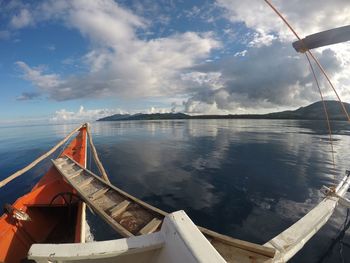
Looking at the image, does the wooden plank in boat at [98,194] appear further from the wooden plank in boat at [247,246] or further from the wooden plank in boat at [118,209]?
the wooden plank in boat at [247,246]

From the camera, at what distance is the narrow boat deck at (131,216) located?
384 cm

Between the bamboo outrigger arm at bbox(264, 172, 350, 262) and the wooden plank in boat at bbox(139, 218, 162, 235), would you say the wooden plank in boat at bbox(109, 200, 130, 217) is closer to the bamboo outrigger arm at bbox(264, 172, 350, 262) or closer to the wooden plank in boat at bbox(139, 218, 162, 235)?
the wooden plank in boat at bbox(139, 218, 162, 235)

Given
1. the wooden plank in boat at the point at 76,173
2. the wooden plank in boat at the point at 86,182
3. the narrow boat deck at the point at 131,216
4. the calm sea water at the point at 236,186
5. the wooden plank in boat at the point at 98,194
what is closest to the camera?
the narrow boat deck at the point at 131,216

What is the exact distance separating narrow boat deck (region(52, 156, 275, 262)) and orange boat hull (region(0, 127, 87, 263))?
2.68ft

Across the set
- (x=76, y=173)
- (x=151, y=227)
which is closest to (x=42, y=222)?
(x=76, y=173)

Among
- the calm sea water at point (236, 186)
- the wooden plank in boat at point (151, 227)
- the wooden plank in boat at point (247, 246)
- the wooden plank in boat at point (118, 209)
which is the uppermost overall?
the wooden plank in boat at point (247, 246)

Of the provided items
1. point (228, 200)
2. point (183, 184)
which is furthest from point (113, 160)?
point (228, 200)

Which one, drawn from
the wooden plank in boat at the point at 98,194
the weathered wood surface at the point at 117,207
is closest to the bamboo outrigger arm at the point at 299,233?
the weathered wood surface at the point at 117,207

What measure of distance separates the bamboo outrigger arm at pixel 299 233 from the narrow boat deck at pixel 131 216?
0.58m

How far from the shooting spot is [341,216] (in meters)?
10.2

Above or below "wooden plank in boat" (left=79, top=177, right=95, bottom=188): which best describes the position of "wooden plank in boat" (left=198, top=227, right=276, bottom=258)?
above

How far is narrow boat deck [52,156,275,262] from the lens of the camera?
3838 millimetres

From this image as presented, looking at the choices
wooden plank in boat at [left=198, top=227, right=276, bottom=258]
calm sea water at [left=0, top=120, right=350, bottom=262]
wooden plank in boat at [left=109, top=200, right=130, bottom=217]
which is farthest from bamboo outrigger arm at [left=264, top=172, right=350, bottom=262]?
wooden plank in boat at [left=109, top=200, right=130, bottom=217]

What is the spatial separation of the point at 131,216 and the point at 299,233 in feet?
15.0
